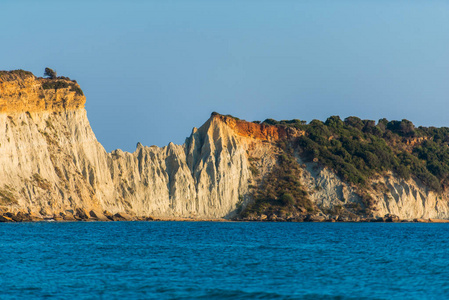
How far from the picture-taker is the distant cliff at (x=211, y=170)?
207ft

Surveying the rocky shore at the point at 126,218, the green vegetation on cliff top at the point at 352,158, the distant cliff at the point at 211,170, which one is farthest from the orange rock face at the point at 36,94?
the green vegetation on cliff top at the point at 352,158

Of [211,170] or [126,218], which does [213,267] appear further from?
[211,170]

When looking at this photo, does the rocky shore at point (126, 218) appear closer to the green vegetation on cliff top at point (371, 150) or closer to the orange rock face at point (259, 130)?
the green vegetation on cliff top at point (371, 150)

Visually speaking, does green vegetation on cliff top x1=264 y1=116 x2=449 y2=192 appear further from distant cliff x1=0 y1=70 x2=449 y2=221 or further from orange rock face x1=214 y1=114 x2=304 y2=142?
orange rock face x1=214 y1=114 x2=304 y2=142

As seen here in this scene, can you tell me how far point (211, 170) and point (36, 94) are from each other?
2611cm

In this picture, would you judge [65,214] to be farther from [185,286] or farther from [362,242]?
[185,286]

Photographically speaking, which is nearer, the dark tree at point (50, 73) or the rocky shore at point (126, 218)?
the rocky shore at point (126, 218)

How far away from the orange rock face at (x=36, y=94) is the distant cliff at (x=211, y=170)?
0.44 ft

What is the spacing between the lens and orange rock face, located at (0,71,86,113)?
63062 mm

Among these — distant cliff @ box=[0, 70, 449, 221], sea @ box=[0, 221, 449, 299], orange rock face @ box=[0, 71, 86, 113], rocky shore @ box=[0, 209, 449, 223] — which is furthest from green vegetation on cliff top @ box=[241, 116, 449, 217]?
sea @ box=[0, 221, 449, 299]

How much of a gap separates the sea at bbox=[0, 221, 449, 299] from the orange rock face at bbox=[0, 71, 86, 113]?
21857mm

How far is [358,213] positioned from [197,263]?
56121mm

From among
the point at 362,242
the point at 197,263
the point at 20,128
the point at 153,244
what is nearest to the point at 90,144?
the point at 20,128

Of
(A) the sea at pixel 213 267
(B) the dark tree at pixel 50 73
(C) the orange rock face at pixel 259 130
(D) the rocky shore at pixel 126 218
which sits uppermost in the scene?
(B) the dark tree at pixel 50 73
